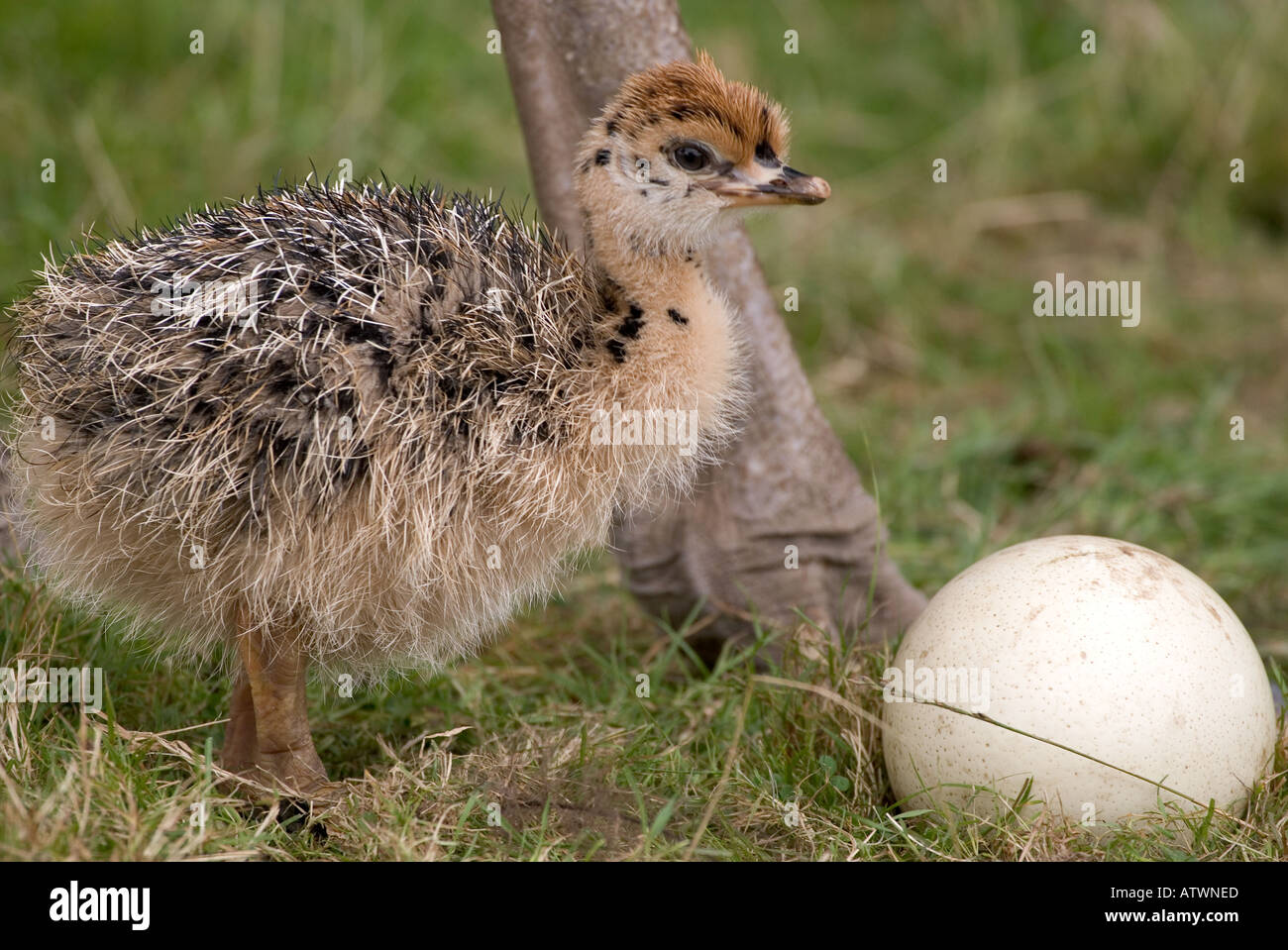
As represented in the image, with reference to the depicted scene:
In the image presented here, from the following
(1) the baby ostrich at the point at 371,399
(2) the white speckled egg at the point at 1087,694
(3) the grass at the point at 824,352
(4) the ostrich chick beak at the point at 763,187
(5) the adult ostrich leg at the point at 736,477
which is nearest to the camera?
(1) the baby ostrich at the point at 371,399

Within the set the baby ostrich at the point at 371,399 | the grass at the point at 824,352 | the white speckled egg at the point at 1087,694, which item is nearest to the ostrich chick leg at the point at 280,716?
the baby ostrich at the point at 371,399

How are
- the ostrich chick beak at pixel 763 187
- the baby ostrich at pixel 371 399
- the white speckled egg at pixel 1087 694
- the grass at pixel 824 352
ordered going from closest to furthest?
1. the baby ostrich at pixel 371 399
2. the white speckled egg at pixel 1087 694
3. the grass at pixel 824 352
4. the ostrich chick beak at pixel 763 187

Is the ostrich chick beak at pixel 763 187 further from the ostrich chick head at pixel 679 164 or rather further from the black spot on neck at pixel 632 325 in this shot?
the black spot on neck at pixel 632 325

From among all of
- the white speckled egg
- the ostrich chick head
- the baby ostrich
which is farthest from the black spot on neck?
the white speckled egg

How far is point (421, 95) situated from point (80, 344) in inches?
168

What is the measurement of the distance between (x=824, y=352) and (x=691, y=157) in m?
3.38

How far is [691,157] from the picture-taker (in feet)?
11.4

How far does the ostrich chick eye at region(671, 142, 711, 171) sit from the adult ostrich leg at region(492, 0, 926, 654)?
739mm

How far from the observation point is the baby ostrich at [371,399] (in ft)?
9.98

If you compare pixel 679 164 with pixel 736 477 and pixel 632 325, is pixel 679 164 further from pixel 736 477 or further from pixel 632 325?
pixel 736 477

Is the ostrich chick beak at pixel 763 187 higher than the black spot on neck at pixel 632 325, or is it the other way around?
the ostrich chick beak at pixel 763 187

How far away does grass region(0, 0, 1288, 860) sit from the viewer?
3363mm
